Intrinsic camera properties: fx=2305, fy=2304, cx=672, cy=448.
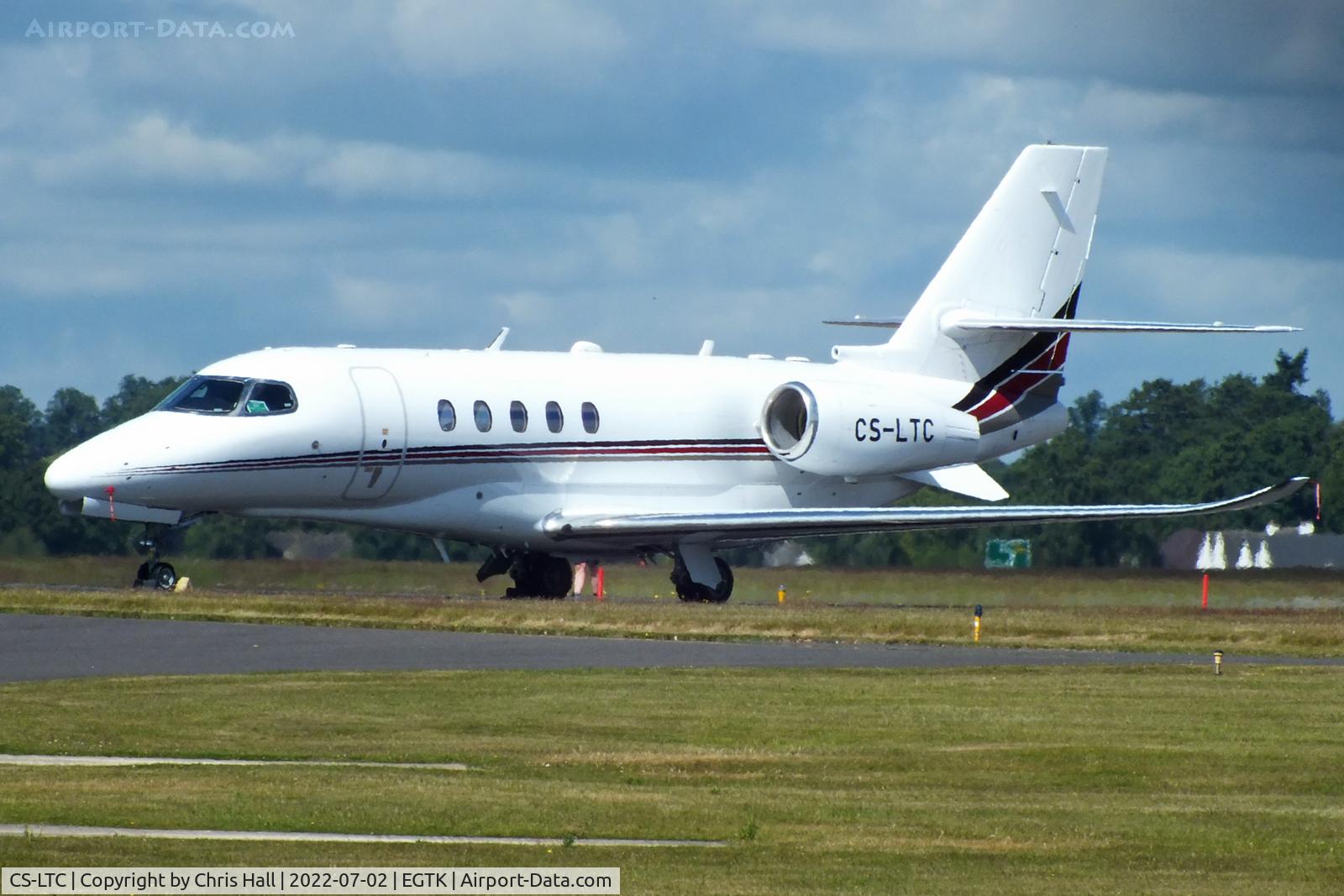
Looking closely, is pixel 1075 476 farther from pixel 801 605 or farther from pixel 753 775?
pixel 753 775

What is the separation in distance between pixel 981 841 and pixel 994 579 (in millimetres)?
24756

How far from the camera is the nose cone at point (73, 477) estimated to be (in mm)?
28859

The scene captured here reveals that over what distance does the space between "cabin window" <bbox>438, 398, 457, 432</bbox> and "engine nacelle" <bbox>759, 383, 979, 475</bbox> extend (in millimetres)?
5933

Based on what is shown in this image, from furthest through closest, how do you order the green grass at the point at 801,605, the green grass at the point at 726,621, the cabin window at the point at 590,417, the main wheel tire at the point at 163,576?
the cabin window at the point at 590,417 → the main wheel tire at the point at 163,576 → the green grass at the point at 801,605 → the green grass at the point at 726,621

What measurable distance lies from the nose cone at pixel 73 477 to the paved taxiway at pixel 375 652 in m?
3.40

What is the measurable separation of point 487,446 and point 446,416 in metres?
0.85

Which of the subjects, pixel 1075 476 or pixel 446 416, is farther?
pixel 1075 476

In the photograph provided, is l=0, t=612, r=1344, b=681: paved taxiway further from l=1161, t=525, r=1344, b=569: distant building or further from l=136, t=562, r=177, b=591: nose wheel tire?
l=1161, t=525, r=1344, b=569: distant building

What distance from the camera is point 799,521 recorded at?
32625mm

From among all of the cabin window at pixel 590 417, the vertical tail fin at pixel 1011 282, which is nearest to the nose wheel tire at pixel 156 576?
the cabin window at pixel 590 417

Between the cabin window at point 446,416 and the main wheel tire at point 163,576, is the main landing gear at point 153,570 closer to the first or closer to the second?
the main wheel tire at point 163,576

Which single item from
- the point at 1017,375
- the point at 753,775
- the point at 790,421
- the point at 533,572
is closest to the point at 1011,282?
the point at 1017,375

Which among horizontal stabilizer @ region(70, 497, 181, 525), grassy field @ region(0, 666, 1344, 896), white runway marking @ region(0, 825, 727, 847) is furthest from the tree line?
white runway marking @ region(0, 825, 727, 847)

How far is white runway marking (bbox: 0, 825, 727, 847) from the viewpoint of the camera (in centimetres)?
1101
